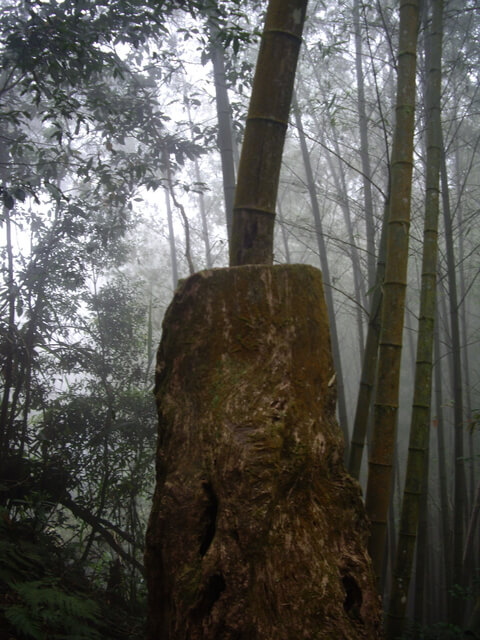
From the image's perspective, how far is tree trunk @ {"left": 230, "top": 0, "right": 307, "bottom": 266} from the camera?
159 cm

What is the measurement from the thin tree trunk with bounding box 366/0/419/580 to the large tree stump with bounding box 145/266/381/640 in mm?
588

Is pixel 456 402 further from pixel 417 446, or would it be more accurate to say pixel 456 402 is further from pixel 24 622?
pixel 24 622

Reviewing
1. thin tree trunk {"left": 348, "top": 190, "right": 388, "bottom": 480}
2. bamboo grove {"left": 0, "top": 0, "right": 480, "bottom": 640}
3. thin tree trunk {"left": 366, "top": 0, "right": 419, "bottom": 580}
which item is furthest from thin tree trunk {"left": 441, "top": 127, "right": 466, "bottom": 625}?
thin tree trunk {"left": 366, "top": 0, "right": 419, "bottom": 580}

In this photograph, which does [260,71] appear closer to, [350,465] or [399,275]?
[399,275]

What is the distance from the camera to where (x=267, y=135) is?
161cm

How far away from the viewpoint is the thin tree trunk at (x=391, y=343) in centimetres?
196

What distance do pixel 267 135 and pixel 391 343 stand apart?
34.9 inches

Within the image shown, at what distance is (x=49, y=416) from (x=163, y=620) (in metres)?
3.05

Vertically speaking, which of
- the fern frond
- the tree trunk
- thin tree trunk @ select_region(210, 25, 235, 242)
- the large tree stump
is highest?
thin tree trunk @ select_region(210, 25, 235, 242)

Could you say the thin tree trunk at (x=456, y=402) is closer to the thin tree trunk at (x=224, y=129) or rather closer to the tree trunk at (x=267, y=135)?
the thin tree trunk at (x=224, y=129)

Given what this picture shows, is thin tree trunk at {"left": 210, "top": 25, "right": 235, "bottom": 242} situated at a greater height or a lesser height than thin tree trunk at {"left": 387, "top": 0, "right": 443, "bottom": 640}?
greater

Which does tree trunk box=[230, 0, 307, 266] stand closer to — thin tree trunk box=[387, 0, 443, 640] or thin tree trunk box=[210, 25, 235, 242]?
thin tree trunk box=[387, 0, 443, 640]

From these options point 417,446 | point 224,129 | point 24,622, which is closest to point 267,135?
point 417,446

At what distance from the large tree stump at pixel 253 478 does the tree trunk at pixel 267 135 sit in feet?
0.70
